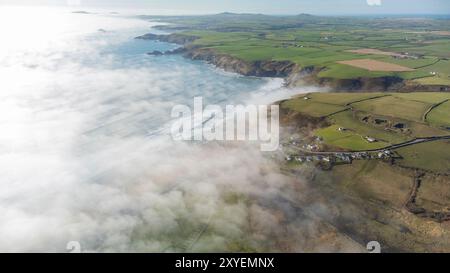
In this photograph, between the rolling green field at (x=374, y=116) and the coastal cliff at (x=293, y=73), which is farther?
the coastal cliff at (x=293, y=73)

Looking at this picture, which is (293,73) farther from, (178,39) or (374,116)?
(178,39)

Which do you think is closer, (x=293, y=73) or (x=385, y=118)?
(x=385, y=118)

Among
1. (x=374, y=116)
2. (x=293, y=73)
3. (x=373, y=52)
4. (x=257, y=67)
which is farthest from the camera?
(x=373, y=52)

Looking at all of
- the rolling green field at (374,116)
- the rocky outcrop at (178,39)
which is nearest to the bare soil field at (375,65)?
the rolling green field at (374,116)

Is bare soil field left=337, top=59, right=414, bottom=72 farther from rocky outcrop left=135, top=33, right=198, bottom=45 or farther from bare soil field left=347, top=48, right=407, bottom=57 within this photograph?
rocky outcrop left=135, top=33, right=198, bottom=45

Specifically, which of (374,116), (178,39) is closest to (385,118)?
(374,116)

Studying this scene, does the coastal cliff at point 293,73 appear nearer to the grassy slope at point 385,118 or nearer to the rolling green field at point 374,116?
the rolling green field at point 374,116
